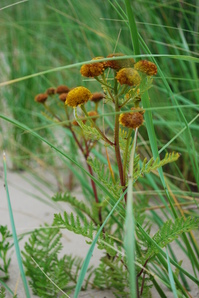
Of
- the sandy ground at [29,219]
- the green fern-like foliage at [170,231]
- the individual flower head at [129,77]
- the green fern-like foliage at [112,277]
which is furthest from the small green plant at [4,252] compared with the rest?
the individual flower head at [129,77]

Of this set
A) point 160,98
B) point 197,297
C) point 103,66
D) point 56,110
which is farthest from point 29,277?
point 56,110

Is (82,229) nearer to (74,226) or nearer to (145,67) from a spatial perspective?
(74,226)

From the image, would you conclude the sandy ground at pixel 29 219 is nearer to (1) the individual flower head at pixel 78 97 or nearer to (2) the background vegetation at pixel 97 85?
(2) the background vegetation at pixel 97 85

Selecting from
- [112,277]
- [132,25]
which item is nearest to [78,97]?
[132,25]

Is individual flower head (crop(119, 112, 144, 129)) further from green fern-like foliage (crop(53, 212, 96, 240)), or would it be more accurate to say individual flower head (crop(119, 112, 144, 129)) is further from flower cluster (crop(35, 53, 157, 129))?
green fern-like foliage (crop(53, 212, 96, 240))

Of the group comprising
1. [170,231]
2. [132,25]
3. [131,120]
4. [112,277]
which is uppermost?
[132,25]

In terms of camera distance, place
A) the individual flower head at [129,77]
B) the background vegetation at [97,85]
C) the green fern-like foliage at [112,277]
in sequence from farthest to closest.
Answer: the background vegetation at [97,85], the green fern-like foliage at [112,277], the individual flower head at [129,77]
